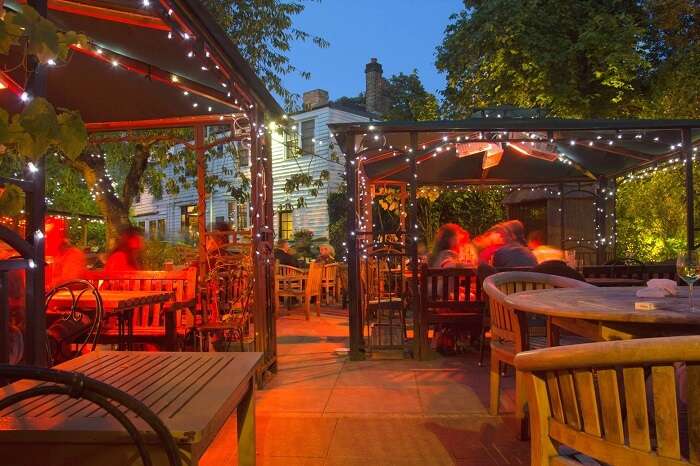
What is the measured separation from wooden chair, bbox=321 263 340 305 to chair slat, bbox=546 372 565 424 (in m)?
9.47

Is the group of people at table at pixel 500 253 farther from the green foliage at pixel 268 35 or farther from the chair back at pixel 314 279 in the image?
the green foliage at pixel 268 35

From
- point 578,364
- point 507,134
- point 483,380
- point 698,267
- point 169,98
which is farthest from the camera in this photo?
point 507,134

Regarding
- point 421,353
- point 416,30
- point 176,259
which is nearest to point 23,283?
point 421,353

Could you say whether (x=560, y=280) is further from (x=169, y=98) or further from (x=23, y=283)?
(x=169, y=98)

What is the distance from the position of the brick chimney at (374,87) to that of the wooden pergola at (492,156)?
9.57 meters

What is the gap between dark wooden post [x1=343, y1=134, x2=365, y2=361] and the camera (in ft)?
19.4

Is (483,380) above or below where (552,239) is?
below

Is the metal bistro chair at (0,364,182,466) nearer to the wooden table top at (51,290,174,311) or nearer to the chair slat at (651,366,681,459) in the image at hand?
the chair slat at (651,366,681,459)

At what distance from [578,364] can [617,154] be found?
26.3 feet

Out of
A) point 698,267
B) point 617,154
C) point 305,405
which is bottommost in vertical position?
point 305,405

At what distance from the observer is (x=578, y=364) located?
1397 millimetres

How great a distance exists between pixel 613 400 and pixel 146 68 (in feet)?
15.3

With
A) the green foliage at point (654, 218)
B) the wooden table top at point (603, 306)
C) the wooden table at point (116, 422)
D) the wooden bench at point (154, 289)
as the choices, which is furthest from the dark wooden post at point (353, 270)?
the green foliage at point (654, 218)

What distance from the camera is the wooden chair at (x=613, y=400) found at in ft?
4.23
